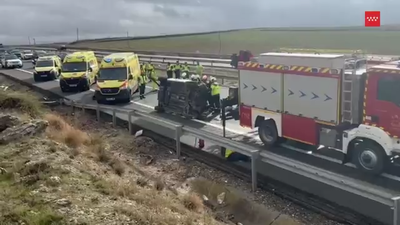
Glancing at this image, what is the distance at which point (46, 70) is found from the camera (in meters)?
32.2

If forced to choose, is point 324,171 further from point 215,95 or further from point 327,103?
point 215,95

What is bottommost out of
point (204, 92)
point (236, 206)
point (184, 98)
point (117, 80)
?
point (236, 206)

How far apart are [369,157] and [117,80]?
572 inches

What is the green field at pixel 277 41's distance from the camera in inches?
1607

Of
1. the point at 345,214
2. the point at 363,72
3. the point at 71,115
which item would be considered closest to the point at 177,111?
the point at 71,115

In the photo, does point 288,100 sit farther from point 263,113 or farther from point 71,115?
point 71,115

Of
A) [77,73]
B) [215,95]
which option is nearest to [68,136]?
[215,95]

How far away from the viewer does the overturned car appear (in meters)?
16.8

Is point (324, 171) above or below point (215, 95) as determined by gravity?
below

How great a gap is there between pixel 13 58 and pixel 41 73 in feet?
54.3

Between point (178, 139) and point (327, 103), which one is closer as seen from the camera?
point (327, 103)

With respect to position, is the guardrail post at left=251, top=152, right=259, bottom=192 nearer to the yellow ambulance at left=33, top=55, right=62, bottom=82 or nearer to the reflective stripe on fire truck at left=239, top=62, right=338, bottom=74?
the reflective stripe on fire truck at left=239, top=62, right=338, bottom=74

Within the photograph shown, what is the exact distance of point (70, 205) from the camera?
6.83m

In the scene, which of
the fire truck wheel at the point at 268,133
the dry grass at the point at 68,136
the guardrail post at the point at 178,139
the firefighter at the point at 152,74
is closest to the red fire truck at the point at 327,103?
the fire truck wheel at the point at 268,133
